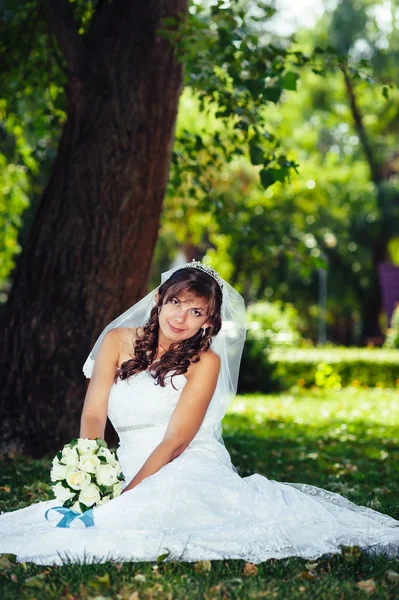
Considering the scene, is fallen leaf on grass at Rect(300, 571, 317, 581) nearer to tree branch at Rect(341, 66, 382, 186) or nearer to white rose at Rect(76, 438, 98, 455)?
white rose at Rect(76, 438, 98, 455)

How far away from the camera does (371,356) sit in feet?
55.3

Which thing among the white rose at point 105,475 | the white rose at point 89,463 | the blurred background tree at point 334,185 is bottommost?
the white rose at point 105,475

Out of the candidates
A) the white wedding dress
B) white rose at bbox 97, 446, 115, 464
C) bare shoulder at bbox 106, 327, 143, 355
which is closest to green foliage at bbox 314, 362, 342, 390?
the white wedding dress

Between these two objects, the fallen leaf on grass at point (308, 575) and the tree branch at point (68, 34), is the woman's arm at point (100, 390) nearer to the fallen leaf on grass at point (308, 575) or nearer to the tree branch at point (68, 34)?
the fallen leaf on grass at point (308, 575)

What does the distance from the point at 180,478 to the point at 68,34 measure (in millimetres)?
4615

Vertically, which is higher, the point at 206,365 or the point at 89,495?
the point at 206,365

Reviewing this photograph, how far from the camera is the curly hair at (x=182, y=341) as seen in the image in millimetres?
4574

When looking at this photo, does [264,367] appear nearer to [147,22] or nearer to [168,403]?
[147,22]

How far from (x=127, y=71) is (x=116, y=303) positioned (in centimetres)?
204

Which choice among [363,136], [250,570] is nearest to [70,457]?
[250,570]

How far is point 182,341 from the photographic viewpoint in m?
4.69

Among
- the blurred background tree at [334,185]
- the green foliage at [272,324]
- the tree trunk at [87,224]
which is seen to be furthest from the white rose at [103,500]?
the blurred background tree at [334,185]

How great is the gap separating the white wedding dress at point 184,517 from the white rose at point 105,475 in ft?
0.53

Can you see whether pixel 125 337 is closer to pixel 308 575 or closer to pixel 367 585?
pixel 308 575
